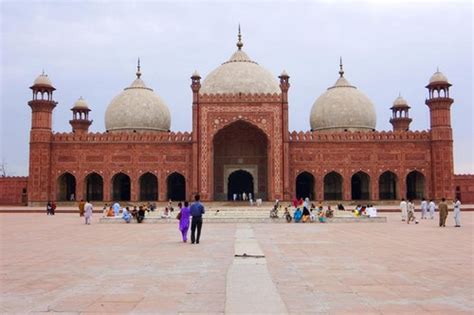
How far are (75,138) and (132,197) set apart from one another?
13.7 feet

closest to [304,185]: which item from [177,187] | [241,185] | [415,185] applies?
[241,185]

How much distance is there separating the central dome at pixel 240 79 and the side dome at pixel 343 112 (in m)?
3.26

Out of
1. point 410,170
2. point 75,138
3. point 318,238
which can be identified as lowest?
point 318,238

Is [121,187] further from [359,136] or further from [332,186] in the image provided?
[359,136]

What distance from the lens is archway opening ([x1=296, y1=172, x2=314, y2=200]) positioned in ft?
85.2

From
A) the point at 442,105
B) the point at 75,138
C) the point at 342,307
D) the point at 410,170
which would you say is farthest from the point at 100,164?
the point at 342,307

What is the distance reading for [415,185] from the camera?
83.6ft

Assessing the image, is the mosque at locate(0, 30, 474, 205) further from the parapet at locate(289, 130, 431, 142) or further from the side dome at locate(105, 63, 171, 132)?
the side dome at locate(105, 63, 171, 132)

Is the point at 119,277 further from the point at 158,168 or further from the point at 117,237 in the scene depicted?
the point at 158,168

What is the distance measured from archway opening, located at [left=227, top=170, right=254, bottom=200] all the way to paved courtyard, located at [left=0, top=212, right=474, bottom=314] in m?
18.5

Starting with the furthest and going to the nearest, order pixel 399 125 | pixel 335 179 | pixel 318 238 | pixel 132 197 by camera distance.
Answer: pixel 399 125
pixel 335 179
pixel 132 197
pixel 318 238

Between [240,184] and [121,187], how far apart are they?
6.31m

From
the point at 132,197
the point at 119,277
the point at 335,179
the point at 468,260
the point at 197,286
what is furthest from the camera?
the point at 335,179

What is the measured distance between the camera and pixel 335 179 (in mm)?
25781
